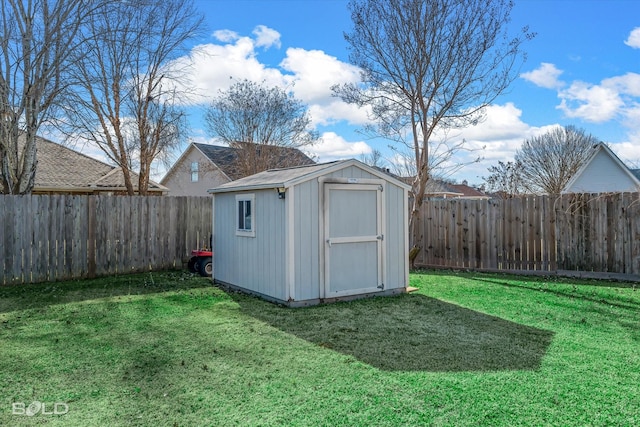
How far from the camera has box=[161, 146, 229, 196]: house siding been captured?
22.6 meters

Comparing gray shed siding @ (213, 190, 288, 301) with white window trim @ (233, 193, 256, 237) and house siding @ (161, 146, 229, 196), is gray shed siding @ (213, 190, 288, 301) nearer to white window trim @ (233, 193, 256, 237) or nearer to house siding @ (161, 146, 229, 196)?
white window trim @ (233, 193, 256, 237)

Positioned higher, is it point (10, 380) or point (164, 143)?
point (164, 143)

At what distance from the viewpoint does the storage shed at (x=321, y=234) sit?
20.3ft

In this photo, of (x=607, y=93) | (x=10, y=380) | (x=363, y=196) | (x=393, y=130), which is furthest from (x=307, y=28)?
(x=607, y=93)

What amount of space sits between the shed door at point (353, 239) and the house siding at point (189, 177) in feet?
51.0

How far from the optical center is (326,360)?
393 cm

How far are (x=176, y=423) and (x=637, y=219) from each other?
8473 millimetres

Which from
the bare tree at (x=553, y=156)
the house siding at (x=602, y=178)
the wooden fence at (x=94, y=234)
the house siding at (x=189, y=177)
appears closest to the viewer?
the wooden fence at (x=94, y=234)

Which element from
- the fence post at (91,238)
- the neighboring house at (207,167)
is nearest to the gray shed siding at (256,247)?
the fence post at (91,238)

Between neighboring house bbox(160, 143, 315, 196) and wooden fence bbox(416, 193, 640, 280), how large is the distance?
31.5ft

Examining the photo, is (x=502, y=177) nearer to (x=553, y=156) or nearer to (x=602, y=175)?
(x=602, y=175)

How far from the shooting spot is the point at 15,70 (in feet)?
26.2

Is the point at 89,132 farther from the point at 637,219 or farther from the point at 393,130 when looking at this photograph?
the point at 637,219

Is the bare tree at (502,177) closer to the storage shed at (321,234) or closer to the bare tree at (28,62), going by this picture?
the storage shed at (321,234)
